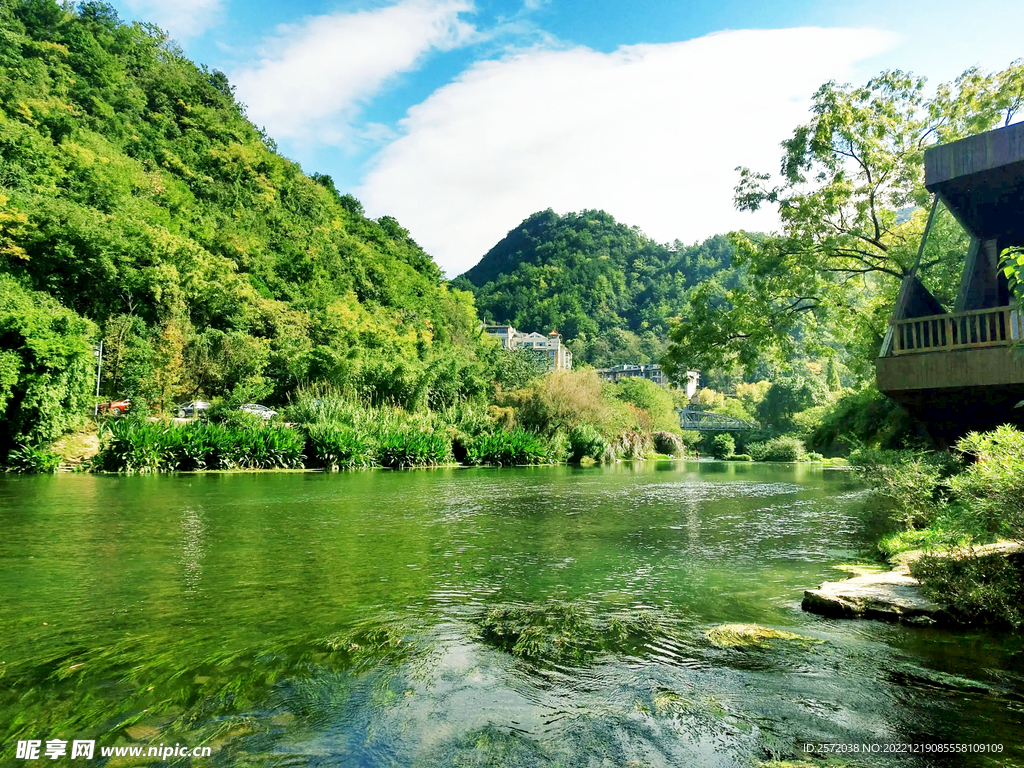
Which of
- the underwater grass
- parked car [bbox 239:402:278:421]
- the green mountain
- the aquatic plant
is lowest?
the underwater grass

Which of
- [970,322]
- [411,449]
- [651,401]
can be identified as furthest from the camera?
[651,401]

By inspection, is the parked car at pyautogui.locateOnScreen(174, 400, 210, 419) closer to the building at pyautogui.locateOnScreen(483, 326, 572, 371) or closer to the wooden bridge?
the wooden bridge

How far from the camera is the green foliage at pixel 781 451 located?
47.6m

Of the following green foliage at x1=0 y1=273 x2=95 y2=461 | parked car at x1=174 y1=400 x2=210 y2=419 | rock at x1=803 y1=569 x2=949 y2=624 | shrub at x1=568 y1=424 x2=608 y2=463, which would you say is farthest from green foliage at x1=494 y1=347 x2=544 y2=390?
rock at x1=803 y1=569 x2=949 y2=624

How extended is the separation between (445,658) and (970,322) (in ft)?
29.6

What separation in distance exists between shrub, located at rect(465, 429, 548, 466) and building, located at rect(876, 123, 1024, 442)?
18170 millimetres

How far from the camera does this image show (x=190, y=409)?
27.1 m

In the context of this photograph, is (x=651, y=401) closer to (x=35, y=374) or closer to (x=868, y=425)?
(x=868, y=425)

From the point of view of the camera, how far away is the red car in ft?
75.0

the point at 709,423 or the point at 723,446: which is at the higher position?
the point at 709,423

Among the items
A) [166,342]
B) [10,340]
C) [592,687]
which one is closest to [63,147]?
[166,342]

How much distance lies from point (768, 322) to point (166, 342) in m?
24.3

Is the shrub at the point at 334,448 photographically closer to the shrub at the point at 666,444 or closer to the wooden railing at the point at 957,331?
the wooden railing at the point at 957,331

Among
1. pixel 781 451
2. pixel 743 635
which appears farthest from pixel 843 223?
pixel 781 451
